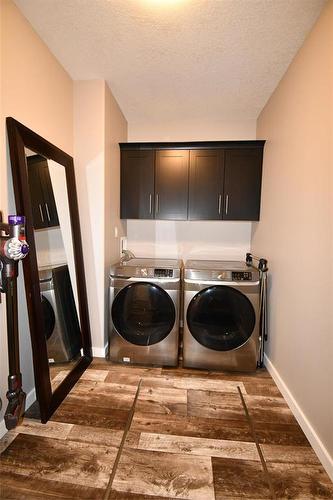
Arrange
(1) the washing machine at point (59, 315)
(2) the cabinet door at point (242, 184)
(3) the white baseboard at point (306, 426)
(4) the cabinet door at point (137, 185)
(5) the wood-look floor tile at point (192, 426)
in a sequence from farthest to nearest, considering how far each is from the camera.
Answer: (4) the cabinet door at point (137, 185) → (2) the cabinet door at point (242, 184) → (1) the washing machine at point (59, 315) → (5) the wood-look floor tile at point (192, 426) → (3) the white baseboard at point (306, 426)

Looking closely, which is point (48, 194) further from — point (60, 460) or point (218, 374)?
point (218, 374)

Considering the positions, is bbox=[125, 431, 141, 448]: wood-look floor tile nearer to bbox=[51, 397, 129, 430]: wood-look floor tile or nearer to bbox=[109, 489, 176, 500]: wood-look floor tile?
bbox=[51, 397, 129, 430]: wood-look floor tile

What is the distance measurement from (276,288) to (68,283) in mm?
1809

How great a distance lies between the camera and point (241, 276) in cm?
203

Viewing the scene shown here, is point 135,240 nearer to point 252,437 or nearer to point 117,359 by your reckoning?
point 117,359

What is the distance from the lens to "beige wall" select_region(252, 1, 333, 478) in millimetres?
1288

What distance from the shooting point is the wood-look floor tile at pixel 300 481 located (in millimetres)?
1123

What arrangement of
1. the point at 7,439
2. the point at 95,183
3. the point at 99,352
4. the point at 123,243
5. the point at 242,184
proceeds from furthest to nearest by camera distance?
1. the point at 123,243
2. the point at 242,184
3. the point at 99,352
4. the point at 95,183
5. the point at 7,439

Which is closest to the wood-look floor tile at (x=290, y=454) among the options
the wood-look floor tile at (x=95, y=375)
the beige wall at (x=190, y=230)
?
the wood-look floor tile at (x=95, y=375)

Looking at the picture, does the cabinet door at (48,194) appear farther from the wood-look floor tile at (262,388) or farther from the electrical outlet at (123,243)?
the wood-look floor tile at (262,388)

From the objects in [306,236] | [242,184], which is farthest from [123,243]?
[306,236]

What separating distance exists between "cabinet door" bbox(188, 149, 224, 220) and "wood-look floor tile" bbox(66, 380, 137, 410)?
181 cm

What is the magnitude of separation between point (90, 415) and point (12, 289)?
1057 millimetres

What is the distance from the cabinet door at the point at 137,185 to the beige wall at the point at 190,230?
32cm
